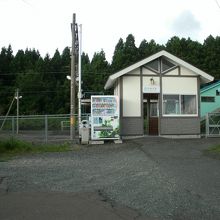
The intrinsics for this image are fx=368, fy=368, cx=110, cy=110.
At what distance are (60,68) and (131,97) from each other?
71160 mm

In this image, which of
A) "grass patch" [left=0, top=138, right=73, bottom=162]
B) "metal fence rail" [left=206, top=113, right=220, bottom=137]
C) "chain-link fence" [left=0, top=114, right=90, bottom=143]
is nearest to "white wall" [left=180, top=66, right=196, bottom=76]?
"metal fence rail" [left=206, top=113, right=220, bottom=137]

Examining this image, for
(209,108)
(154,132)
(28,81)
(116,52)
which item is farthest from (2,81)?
(154,132)

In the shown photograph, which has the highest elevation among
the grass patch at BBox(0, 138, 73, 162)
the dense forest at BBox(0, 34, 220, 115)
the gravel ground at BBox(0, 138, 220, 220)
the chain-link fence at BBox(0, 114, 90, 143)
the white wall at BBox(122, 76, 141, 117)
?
the dense forest at BBox(0, 34, 220, 115)

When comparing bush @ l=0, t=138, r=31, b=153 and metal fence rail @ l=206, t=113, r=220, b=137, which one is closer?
bush @ l=0, t=138, r=31, b=153

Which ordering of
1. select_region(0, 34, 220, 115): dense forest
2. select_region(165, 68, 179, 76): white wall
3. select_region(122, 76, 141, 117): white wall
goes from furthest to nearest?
select_region(0, 34, 220, 115): dense forest → select_region(165, 68, 179, 76): white wall → select_region(122, 76, 141, 117): white wall

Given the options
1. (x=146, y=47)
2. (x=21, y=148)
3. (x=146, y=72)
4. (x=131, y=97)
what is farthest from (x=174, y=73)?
(x=146, y=47)

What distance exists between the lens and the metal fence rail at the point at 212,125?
22.1 meters

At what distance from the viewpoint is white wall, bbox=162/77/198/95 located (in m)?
21.8

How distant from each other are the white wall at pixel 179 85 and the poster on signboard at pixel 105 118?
3696 mm

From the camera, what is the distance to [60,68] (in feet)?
297

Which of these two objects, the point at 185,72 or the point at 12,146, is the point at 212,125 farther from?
the point at 12,146

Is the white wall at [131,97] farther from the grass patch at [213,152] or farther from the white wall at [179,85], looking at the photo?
the grass patch at [213,152]

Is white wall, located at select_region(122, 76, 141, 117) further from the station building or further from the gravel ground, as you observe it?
the gravel ground

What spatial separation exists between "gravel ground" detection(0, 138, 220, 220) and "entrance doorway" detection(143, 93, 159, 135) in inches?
269
